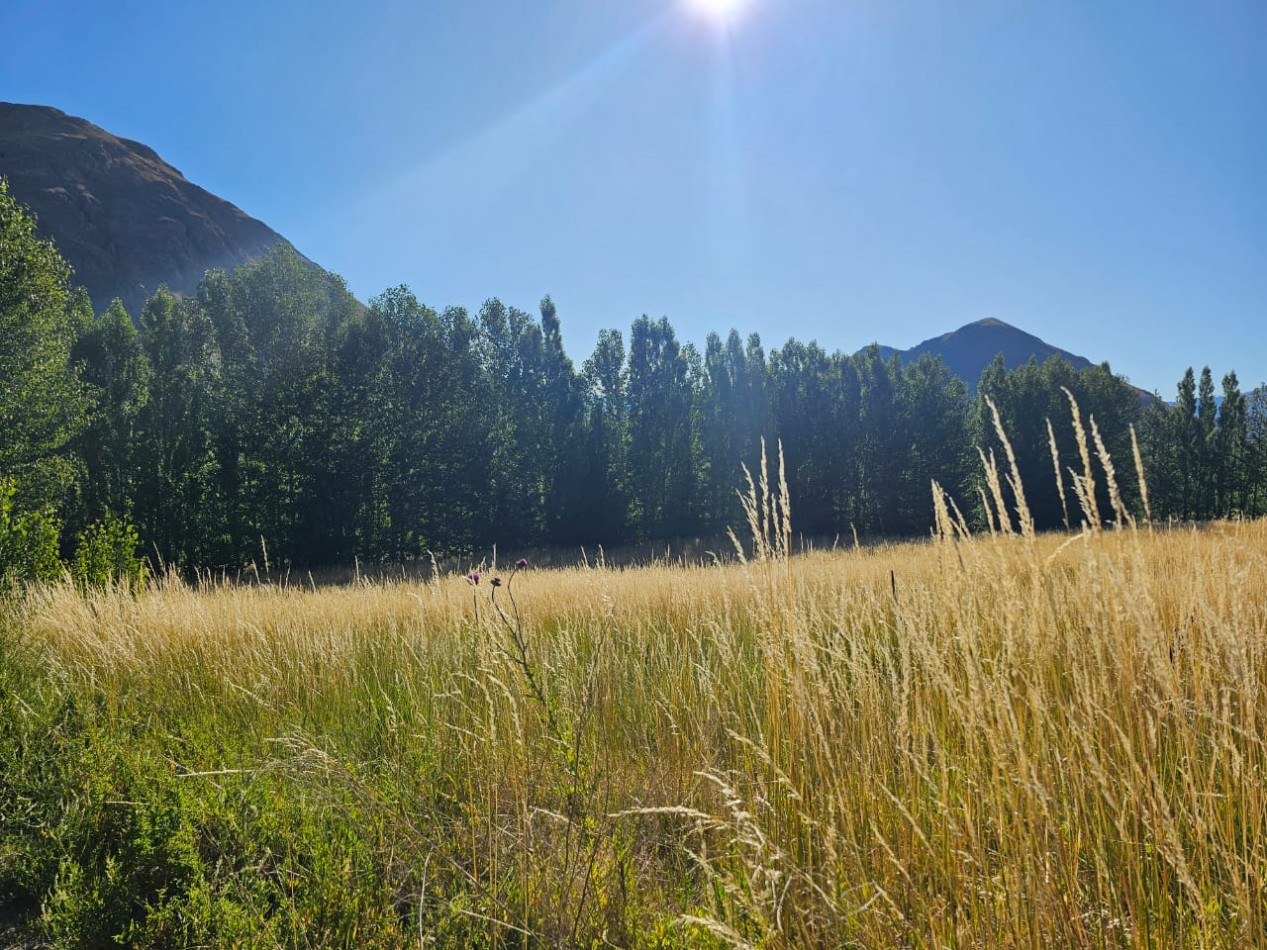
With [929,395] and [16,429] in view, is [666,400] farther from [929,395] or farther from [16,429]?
[16,429]

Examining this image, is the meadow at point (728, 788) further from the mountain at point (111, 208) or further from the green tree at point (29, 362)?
the mountain at point (111, 208)

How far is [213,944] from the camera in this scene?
190 centimetres

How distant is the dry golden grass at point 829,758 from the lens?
1.39 meters

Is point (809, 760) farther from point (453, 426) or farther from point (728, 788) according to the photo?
point (453, 426)

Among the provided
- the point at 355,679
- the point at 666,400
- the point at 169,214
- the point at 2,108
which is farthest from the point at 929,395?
the point at 2,108

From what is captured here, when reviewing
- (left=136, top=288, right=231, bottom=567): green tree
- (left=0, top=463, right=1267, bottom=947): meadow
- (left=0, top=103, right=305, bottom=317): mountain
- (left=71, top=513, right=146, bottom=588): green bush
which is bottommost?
(left=0, top=463, right=1267, bottom=947): meadow

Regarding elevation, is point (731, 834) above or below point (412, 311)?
below

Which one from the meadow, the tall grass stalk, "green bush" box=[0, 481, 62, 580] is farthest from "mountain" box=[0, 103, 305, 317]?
the meadow

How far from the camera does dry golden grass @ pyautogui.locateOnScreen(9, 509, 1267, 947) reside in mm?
1388

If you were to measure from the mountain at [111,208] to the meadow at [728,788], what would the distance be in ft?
371

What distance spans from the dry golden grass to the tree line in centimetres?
1713

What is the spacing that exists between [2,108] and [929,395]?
17292 cm

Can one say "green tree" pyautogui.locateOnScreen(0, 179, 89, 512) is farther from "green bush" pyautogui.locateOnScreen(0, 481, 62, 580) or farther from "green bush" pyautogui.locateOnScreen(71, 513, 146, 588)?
"green bush" pyautogui.locateOnScreen(0, 481, 62, 580)

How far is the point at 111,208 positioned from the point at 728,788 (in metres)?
148
